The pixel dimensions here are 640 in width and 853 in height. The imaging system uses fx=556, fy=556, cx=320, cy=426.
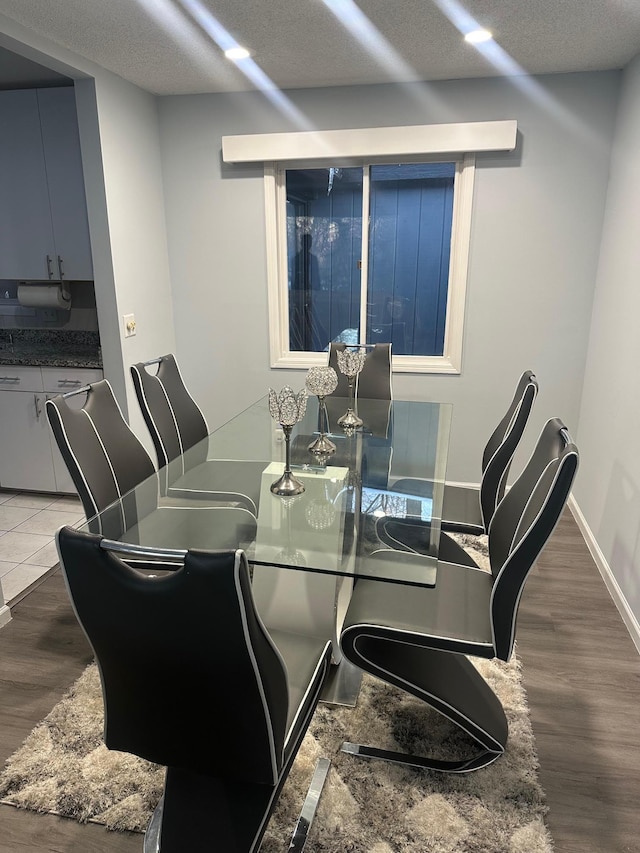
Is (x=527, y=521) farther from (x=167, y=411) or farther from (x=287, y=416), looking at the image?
(x=167, y=411)

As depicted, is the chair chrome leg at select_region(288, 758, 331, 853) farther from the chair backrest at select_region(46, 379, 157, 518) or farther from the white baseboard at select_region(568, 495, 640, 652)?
the white baseboard at select_region(568, 495, 640, 652)

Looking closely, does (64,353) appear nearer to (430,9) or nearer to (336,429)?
(336,429)

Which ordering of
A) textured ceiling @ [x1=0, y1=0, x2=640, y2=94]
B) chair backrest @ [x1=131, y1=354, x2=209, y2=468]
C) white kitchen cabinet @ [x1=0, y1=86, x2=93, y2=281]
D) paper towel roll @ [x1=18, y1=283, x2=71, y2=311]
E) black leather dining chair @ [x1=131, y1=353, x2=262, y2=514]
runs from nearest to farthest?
1. black leather dining chair @ [x1=131, y1=353, x2=262, y2=514]
2. textured ceiling @ [x1=0, y1=0, x2=640, y2=94]
3. chair backrest @ [x1=131, y1=354, x2=209, y2=468]
4. white kitchen cabinet @ [x1=0, y1=86, x2=93, y2=281]
5. paper towel roll @ [x1=18, y1=283, x2=71, y2=311]

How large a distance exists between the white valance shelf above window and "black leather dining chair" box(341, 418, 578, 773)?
2230mm

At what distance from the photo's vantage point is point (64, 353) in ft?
12.3

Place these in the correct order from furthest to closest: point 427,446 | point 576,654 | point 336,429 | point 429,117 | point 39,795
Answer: point 429,117
point 336,429
point 427,446
point 576,654
point 39,795

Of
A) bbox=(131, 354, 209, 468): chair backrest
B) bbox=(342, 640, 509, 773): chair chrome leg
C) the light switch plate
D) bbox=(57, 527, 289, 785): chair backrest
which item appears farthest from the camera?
the light switch plate

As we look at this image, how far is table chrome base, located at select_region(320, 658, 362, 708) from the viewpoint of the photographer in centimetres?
196

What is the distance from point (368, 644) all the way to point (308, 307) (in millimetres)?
2770

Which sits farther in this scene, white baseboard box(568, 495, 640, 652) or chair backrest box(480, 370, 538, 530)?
white baseboard box(568, 495, 640, 652)

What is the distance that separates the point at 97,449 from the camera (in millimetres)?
2037

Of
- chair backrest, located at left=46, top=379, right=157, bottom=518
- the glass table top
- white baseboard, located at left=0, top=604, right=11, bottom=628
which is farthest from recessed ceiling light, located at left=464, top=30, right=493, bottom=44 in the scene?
white baseboard, located at left=0, top=604, right=11, bottom=628

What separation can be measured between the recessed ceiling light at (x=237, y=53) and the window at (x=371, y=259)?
79cm

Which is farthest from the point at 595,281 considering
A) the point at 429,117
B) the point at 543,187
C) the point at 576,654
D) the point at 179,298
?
the point at 179,298
